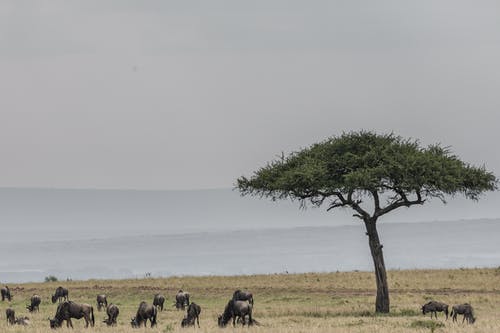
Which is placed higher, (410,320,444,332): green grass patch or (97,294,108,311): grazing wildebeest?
(97,294,108,311): grazing wildebeest

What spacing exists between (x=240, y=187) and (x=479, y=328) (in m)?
22.6

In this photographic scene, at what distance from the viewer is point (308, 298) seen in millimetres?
66000

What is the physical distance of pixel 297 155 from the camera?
60094 mm

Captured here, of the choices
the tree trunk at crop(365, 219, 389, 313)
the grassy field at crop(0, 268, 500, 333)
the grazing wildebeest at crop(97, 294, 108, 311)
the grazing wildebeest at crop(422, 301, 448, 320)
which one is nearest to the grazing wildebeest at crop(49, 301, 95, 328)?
the grassy field at crop(0, 268, 500, 333)

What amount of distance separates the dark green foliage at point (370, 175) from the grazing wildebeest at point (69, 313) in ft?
52.4

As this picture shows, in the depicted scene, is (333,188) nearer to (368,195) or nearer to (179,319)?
(368,195)

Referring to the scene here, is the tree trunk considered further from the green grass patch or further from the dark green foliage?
the green grass patch

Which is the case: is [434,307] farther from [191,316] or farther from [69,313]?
[69,313]

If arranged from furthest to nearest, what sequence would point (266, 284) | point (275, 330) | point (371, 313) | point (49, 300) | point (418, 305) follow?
point (266, 284) < point (49, 300) < point (418, 305) < point (371, 313) < point (275, 330)

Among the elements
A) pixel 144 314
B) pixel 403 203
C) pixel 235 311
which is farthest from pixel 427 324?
pixel 403 203

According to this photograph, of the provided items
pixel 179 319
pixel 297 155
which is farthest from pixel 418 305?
pixel 179 319

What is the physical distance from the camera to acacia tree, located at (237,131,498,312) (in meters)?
55.6

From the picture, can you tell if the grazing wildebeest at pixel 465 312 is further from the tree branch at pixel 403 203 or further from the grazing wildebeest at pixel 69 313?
the grazing wildebeest at pixel 69 313

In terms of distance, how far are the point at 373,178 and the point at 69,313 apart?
62.3ft
